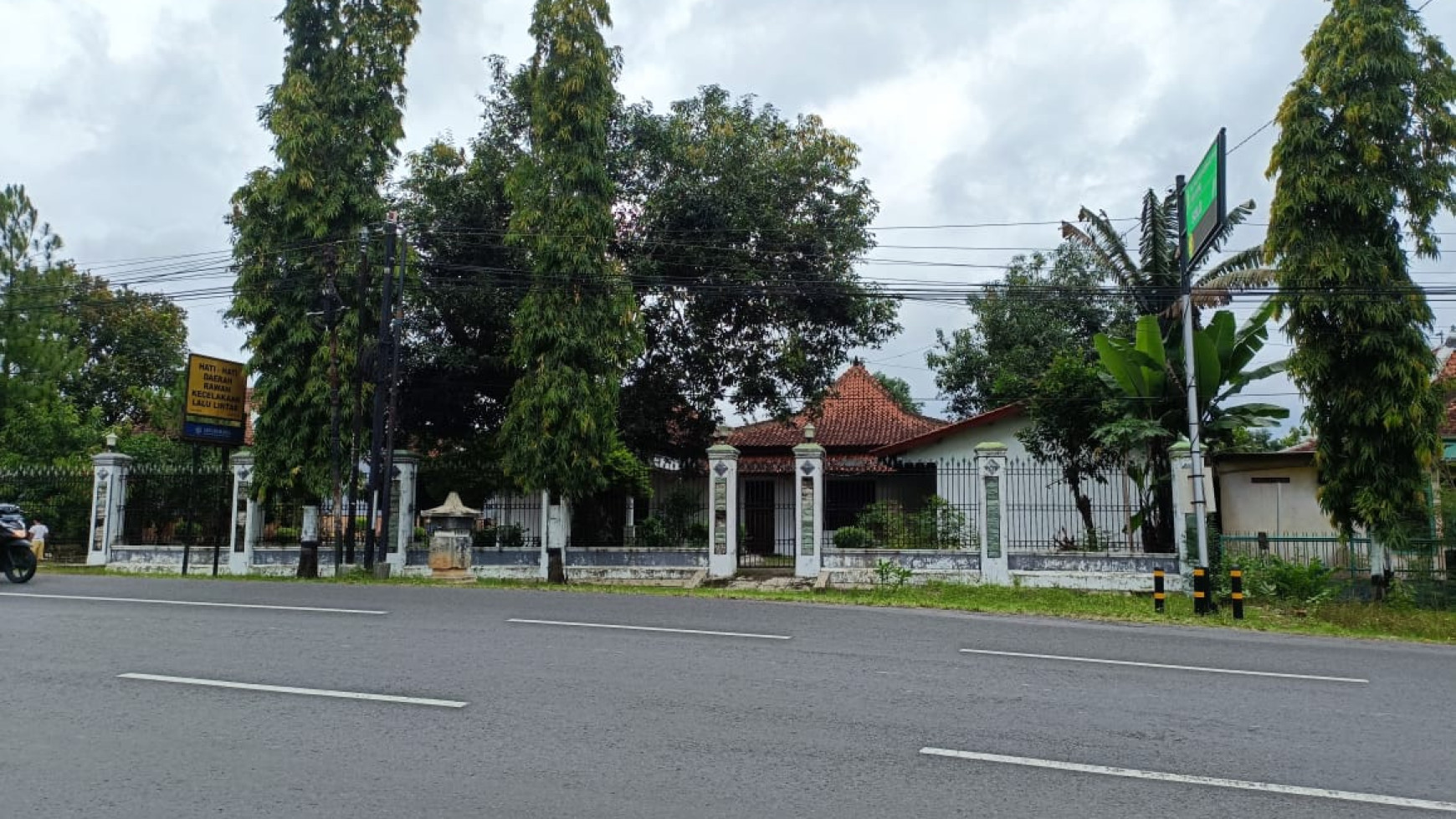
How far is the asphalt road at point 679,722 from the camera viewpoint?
196 inches

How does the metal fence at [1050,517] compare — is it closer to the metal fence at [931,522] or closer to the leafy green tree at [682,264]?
the metal fence at [931,522]

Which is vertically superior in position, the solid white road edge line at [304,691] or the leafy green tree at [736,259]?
the leafy green tree at [736,259]

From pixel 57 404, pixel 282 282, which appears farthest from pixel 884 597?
pixel 57 404

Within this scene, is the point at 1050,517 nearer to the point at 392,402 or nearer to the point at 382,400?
the point at 392,402

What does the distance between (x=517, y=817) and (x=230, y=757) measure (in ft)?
6.51

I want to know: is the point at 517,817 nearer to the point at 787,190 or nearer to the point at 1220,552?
the point at 1220,552

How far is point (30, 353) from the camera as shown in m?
27.7

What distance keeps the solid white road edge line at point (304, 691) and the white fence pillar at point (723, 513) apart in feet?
39.5

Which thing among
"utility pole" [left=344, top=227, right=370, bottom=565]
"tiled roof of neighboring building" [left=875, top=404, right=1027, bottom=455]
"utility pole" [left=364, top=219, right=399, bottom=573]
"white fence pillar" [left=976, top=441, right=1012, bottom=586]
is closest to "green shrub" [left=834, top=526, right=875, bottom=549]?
"white fence pillar" [left=976, top=441, right=1012, bottom=586]

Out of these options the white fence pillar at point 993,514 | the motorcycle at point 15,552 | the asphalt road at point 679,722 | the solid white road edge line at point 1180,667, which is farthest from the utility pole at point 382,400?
the solid white road edge line at point 1180,667

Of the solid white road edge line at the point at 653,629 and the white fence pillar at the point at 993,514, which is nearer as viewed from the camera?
the solid white road edge line at the point at 653,629

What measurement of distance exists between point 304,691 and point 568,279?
1298 cm

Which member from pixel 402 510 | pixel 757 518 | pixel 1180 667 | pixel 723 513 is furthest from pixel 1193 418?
pixel 402 510

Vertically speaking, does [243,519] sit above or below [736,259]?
below
